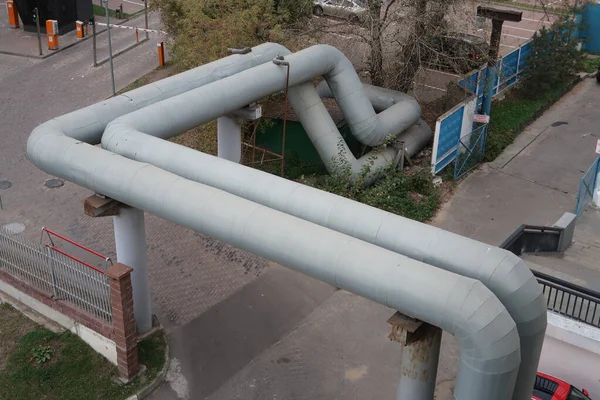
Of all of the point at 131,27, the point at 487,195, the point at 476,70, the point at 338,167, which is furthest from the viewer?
the point at 131,27

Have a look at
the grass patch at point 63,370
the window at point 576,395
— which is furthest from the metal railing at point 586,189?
the grass patch at point 63,370

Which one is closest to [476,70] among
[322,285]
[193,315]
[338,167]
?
[338,167]

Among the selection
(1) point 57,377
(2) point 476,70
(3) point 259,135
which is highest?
(2) point 476,70

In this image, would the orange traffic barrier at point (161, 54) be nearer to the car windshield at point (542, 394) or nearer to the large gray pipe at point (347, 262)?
the large gray pipe at point (347, 262)

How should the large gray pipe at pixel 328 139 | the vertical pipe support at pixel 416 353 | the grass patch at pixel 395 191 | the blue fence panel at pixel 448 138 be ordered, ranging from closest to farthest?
the vertical pipe support at pixel 416 353 → the large gray pipe at pixel 328 139 → the grass patch at pixel 395 191 → the blue fence panel at pixel 448 138

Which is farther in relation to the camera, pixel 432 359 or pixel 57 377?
pixel 57 377

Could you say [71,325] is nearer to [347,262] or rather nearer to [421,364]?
[347,262]

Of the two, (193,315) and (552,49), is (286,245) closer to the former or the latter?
(193,315)
